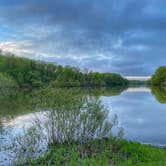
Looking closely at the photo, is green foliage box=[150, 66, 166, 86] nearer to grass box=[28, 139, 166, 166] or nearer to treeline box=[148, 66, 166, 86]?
treeline box=[148, 66, 166, 86]

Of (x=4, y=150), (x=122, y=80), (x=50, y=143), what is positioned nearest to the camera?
(x=4, y=150)

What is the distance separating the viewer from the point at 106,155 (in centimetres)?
870

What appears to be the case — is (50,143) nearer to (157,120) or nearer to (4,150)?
(4,150)

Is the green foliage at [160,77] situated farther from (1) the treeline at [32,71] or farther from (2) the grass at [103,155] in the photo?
(2) the grass at [103,155]

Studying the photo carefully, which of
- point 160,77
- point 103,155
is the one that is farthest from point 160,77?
point 103,155

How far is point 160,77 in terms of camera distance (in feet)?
338

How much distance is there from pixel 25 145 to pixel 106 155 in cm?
290

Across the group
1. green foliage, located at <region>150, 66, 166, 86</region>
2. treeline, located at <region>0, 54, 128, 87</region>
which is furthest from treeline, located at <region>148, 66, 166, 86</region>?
treeline, located at <region>0, 54, 128, 87</region>

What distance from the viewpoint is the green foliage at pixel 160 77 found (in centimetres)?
10161

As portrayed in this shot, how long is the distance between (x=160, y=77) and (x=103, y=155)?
99.9 m

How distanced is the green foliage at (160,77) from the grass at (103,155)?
9666cm

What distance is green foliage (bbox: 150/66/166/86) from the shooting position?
101613mm

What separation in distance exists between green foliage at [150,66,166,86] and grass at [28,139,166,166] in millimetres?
96658

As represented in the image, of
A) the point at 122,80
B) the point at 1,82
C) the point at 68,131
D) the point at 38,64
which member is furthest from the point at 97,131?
the point at 122,80
